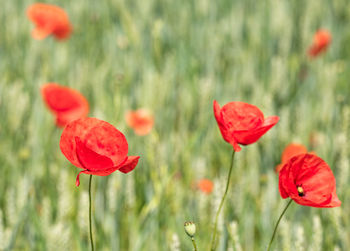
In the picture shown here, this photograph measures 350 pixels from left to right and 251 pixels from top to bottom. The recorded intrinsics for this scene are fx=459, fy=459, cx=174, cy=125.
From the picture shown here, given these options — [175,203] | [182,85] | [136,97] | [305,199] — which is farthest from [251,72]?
[305,199]

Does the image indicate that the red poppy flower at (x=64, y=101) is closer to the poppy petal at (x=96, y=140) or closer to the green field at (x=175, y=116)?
the green field at (x=175, y=116)

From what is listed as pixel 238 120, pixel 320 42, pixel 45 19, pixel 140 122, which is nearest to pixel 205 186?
pixel 140 122

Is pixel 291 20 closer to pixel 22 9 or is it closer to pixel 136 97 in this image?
pixel 136 97

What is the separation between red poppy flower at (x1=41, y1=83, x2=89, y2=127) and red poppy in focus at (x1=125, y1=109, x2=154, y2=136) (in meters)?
0.16

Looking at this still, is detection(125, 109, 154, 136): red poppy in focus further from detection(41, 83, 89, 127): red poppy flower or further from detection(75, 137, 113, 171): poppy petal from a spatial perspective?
detection(75, 137, 113, 171): poppy petal

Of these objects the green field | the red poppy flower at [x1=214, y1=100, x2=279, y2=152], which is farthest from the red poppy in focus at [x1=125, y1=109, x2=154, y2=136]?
the red poppy flower at [x1=214, y1=100, x2=279, y2=152]

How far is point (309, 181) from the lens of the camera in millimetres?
514

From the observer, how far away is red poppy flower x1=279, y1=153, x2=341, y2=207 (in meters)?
0.49

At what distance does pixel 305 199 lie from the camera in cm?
49

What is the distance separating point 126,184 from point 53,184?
0.19 metres

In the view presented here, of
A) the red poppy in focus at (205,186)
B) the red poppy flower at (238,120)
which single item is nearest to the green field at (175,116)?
the red poppy in focus at (205,186)

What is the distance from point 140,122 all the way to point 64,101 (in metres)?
0.24

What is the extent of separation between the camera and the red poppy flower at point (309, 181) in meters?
0.49

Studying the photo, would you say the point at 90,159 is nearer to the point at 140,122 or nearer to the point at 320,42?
the point at 140,122
